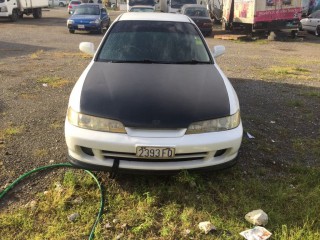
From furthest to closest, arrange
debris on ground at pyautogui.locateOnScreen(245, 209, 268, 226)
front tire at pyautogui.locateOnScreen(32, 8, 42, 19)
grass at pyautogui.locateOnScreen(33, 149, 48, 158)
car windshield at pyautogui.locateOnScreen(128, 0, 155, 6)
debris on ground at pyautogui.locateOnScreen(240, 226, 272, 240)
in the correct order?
front tire at pyautogui.locateOnScreen(32, 8, 42, 19)
car windshield at pyautogui.locateOnScreen(128, 0, 155, 6)
grass at pyautogui.locateOnScreen(33, 149, 48, 158)
debris on ground at pyautogui.locateOnScreen(245, 209, 268, 226)
debris on ground at pyautogui.locateOnScreen(240, 226, 272, 240)

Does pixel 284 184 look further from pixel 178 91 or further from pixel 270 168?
pixel 178 91

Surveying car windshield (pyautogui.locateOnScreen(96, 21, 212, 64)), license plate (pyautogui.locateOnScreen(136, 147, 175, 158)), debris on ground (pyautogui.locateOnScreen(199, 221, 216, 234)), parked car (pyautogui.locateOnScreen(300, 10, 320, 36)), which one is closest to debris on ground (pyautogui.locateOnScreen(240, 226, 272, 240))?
debris on ground (pyautogui.locateOnScreen(199, 221, 216, 234))

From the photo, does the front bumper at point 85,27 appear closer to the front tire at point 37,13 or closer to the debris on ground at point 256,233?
the front tire at point 37,13

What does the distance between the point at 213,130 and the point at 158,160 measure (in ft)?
1.94

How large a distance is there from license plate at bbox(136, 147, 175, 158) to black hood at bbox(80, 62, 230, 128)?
0.68ft

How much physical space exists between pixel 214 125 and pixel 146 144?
0.68 meters

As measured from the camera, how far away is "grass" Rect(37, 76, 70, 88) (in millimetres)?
7305

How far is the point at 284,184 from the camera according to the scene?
11.7 ft

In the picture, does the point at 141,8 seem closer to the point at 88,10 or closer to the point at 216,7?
the point at 88,10

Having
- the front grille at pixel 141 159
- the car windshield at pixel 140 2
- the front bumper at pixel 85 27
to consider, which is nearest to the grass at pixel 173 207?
the front grille at pixel 141 159

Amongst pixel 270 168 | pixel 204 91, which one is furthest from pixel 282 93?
pixel 204 91

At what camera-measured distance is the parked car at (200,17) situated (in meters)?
18.8

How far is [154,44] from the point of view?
457 cm

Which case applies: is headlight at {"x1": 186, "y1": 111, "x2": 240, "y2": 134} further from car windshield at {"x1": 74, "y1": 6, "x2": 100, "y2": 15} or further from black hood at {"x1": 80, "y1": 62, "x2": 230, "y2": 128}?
car windshield at {"x1": 74, "y1": 6, "x2": 100, "y2": 15}
